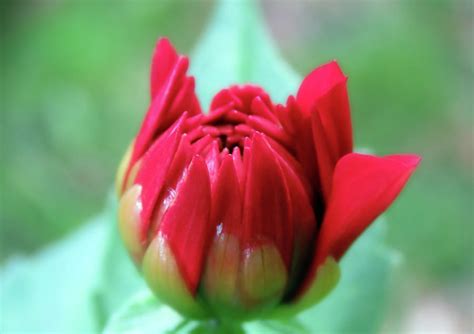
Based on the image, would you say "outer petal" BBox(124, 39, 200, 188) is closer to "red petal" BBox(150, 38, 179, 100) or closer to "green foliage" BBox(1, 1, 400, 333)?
"red petal" BBox(150, 38, 179, 100)

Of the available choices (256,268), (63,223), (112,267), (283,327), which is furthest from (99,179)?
(256,268)

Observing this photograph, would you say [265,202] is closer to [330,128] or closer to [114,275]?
[330,128]

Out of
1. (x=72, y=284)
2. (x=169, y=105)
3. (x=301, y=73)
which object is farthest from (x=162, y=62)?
(x=301, y=73)

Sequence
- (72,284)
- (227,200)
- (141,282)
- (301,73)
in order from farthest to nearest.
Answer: (301,73) → (72,284) → (141,282) → (227,200)

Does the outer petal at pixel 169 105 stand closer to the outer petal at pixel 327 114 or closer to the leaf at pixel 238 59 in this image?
the outer petal at pixel 327 114

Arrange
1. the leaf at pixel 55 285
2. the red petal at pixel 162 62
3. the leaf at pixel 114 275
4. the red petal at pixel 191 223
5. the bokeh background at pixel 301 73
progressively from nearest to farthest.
Result: the red petal at pixel 191 223
the red petal at pixel 162 62
the leaf at pixel 114 275
the leaf at pixel 55 285
the bokeh background at pixel 301 73

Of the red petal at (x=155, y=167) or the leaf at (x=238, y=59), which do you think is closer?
the red petal at (x=155, y=167)

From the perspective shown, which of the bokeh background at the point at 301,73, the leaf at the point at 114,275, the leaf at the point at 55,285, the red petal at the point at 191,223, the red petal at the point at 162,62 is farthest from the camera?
the bokeh background at the point at 301,73

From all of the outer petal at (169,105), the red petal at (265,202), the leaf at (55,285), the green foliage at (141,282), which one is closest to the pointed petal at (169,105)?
the outer petal at (169,105)
